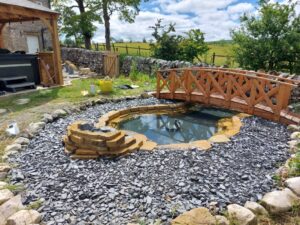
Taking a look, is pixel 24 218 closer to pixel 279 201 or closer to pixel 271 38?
pixel 279 201

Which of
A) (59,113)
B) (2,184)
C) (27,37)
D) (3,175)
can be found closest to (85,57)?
(27,37)

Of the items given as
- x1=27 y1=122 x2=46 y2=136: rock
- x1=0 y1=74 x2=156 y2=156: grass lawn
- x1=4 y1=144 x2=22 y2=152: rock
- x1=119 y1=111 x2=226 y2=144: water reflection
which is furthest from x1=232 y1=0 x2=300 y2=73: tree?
x1=4 y1=144 x2=22 y2=152: rock

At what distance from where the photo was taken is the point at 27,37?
16.8 m

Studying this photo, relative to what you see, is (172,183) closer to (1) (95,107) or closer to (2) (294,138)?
(2) (294,138)

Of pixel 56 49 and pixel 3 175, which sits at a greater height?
pixel 56 49

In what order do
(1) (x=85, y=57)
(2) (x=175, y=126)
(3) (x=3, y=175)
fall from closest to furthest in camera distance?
1. (3) (x=3, y=175)
2. (2) (x=175, y=126)
3. (1) (x=85, y=57)

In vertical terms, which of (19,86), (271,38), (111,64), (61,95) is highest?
(271,38)

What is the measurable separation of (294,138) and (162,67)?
6.65 metres

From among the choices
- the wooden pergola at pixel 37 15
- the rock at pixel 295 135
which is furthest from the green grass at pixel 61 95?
the rock at pixel 295 135

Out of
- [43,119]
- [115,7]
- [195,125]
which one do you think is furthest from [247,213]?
[115,7]

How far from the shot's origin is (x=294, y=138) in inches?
177

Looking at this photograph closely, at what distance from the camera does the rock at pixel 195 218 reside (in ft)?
7.98

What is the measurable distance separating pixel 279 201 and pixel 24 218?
254 centimetres

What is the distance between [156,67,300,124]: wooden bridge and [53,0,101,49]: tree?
11382 mm
